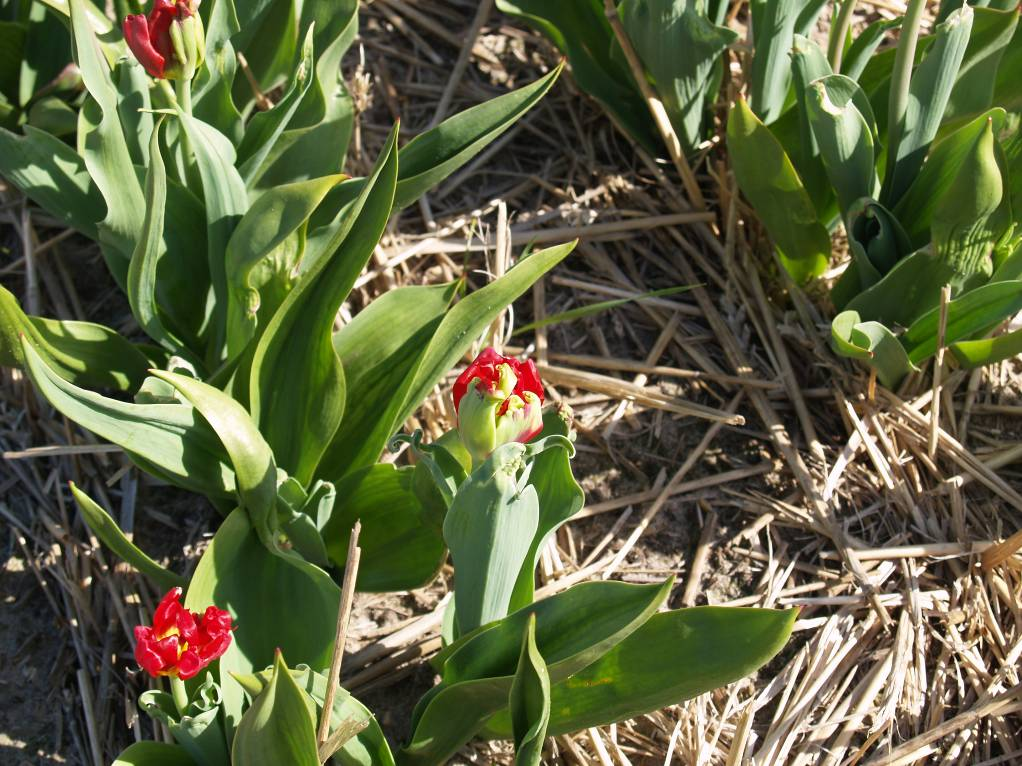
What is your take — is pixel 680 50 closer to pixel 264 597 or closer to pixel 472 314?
pixel 472 314

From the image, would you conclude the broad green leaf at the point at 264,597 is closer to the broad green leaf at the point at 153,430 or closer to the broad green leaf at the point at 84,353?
the broad green leaf at the point at 153,430

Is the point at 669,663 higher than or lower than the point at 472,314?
lower

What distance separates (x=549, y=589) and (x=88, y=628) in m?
0.68

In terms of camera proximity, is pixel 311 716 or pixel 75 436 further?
pixel 75 436

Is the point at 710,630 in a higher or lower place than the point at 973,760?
higher

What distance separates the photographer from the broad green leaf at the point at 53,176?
1.62m

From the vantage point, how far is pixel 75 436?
1793mm

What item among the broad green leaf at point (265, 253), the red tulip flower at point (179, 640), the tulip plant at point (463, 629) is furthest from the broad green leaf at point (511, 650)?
the broad green leaf at point (265, 253)

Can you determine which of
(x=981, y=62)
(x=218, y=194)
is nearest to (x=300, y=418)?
(x=218, y=194)

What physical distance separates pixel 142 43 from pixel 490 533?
0.75 meters

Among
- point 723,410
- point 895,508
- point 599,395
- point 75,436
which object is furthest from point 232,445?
point 895,508

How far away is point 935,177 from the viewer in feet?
5.68

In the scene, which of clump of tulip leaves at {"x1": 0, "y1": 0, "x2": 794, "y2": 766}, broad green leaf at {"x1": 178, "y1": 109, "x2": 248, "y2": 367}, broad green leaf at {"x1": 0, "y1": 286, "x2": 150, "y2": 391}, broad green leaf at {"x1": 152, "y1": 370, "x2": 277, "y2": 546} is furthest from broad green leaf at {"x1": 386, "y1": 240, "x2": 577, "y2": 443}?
broad green leaf at {"x1": 0, "y1": 286, "x2": 150, "y2": 391}

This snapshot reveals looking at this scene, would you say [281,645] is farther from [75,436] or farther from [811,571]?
[811,571]
